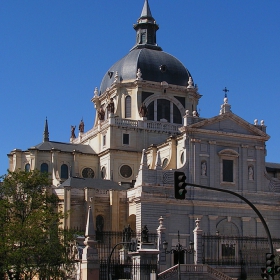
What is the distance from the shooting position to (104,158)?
254ft

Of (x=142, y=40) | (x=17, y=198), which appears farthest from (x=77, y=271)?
(x=142, y=40)

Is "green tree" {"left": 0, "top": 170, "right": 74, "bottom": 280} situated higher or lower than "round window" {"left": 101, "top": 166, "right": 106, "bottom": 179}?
lower

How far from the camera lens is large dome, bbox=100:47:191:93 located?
83.4 meters

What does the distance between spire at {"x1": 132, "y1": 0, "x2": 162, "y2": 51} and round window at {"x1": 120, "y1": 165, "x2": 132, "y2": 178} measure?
63.6ft

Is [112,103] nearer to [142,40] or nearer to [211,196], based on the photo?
[142,40]

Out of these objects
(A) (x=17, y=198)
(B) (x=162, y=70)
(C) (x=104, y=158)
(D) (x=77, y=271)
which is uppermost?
(B) (x=162, y=70)

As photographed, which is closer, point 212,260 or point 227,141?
point 212,260

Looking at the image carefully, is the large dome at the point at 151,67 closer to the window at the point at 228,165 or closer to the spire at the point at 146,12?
the spire at the point at 146,12

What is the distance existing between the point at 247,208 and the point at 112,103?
21.4 meters

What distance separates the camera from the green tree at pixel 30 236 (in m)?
42.8

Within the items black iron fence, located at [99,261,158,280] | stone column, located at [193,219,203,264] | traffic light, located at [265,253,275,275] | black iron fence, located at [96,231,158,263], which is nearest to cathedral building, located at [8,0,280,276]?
black iron fence, located at [96,231,158,263]

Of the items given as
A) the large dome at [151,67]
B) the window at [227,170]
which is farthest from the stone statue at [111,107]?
the window at [227,170]

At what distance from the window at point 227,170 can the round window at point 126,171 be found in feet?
37.3

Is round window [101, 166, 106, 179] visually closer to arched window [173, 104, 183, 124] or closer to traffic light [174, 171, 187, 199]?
arched window [173, 104, 183, 124]
